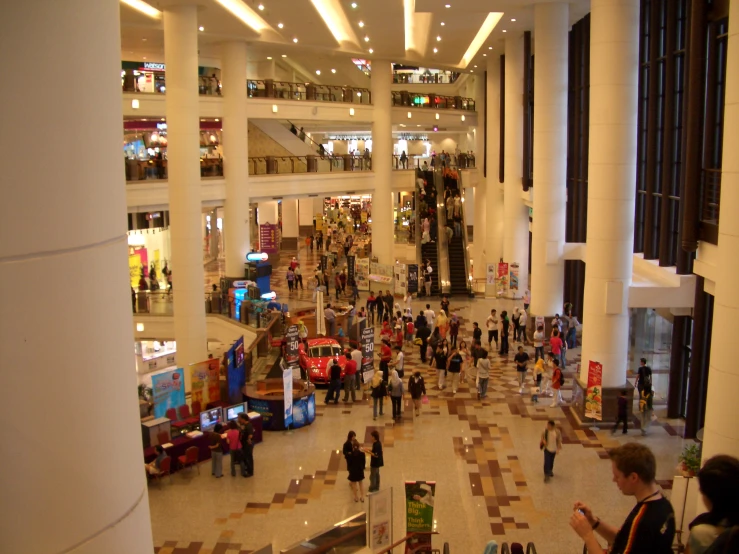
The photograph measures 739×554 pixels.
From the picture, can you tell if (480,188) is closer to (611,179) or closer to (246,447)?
(611,179)

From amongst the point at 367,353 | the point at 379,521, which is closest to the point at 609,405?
the point at 367,353

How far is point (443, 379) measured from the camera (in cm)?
1814

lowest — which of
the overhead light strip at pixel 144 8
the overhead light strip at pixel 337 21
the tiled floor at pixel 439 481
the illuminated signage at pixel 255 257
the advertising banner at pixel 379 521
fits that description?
the tiled floor at pixel 439 481

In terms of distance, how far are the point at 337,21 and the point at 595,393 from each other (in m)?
18.0

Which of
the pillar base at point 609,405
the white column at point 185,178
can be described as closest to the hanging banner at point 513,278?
the white column at point 185,178

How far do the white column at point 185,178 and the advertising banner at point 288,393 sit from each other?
228 inches

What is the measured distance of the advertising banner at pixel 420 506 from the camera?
8.87 meters

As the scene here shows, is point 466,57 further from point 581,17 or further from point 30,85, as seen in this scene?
point 30,85

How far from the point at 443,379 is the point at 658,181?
6.15 metres

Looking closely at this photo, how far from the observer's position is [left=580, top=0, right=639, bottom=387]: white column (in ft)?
49.1

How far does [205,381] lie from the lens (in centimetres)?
1612

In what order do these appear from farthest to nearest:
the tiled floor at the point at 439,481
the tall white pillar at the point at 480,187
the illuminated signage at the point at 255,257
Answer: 1. the tall white pillar at the point at 480,187
2. the illuminated signage at the point at 255,257
3. the tiled floor at the point at 439,481

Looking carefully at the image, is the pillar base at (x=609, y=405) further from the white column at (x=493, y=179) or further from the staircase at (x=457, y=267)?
the white column at (x=493, y=179)

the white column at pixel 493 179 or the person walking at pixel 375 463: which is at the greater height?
the white column at pixel 493 179
